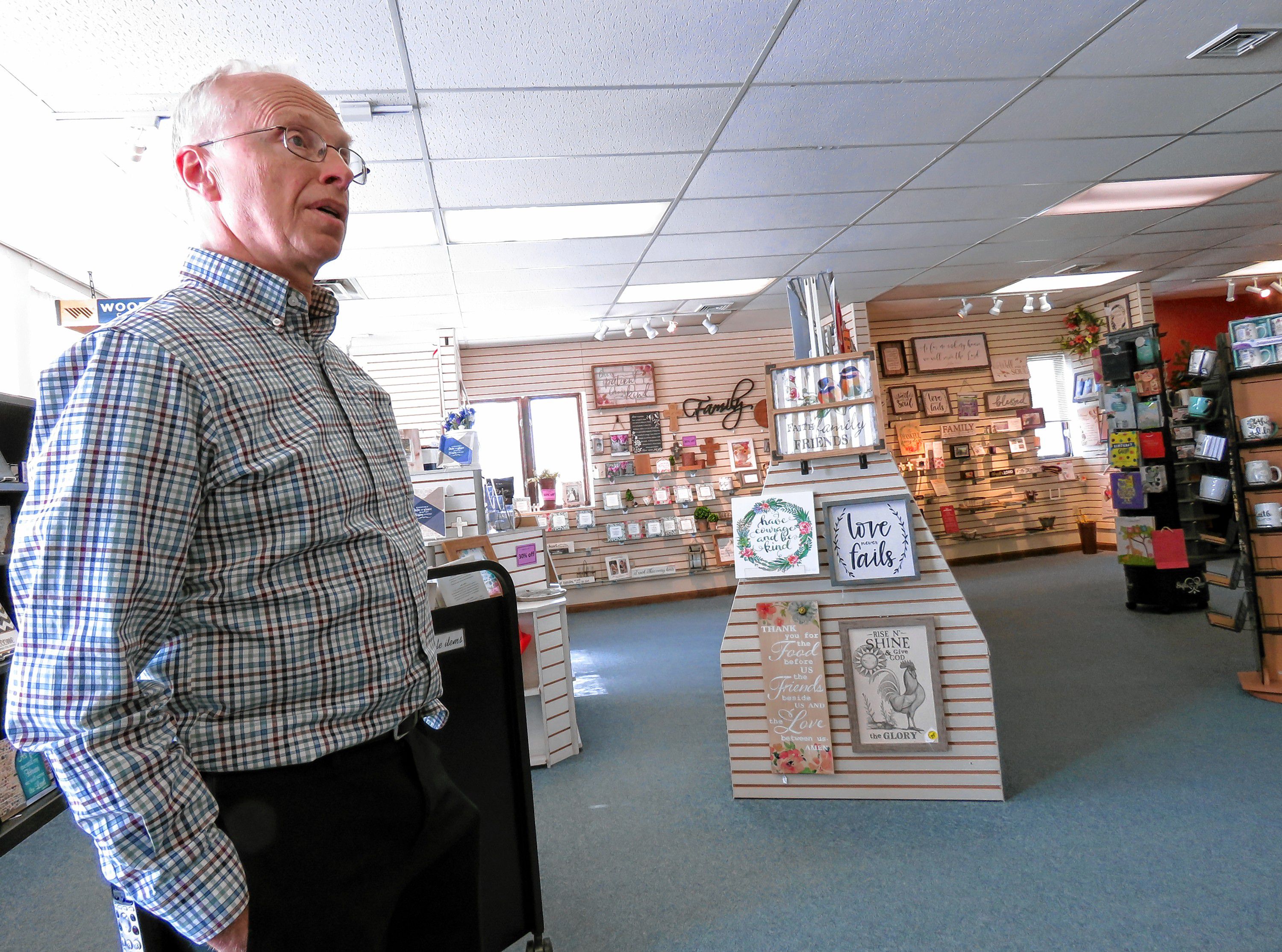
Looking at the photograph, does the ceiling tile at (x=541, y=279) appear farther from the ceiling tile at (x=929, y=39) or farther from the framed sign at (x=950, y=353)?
the framed sign at (x=950, y=353)

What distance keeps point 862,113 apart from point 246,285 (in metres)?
3.66

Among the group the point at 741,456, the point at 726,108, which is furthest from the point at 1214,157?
the point at 741,456

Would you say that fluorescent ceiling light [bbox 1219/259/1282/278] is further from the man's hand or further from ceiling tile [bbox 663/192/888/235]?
the man's hand

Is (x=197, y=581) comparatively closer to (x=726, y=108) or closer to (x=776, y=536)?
(x=776, y=536)

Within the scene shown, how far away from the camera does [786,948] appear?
2.37 m

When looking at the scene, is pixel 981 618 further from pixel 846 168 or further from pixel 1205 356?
pixel 846 168

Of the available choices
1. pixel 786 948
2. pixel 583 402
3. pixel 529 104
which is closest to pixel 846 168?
pixel 529 104

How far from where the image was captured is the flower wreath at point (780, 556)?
334 cm

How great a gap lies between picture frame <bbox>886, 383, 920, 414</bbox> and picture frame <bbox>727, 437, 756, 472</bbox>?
1.82 m

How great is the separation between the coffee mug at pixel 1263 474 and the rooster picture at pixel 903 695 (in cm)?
242

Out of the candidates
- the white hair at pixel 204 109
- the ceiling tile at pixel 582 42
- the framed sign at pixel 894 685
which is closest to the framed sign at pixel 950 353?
the ceiling tile at pixel 582 42

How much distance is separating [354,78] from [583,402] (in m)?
6.48

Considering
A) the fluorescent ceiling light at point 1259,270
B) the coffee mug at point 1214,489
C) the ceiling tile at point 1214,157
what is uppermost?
the fluorescent ceiling light at point 1259,270

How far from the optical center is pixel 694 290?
25.0ft
